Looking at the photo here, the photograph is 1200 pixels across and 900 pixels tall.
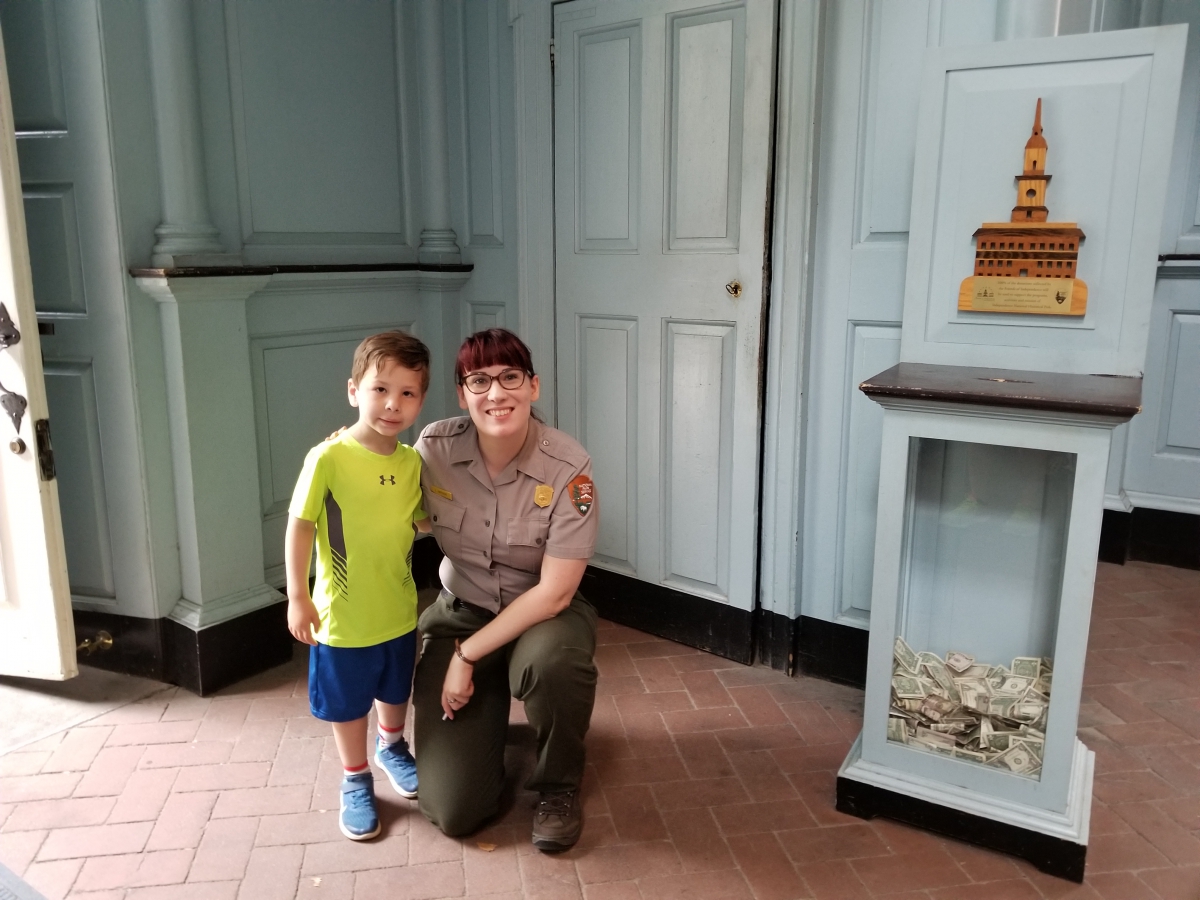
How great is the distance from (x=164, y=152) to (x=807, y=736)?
2593 millimetres

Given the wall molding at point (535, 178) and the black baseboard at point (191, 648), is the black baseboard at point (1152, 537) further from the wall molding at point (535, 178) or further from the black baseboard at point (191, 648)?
the black baseboard at point (191, 648)

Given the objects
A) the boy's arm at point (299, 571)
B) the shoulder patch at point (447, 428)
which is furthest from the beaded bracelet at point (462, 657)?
the shoulder patch at point (447, 428)

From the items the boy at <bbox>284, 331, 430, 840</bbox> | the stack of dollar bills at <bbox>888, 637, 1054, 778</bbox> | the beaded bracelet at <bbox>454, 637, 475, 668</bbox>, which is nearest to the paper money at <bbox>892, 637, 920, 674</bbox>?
the stack of dollar bills at <bbox>888, 637, 1054, 778</bbox>

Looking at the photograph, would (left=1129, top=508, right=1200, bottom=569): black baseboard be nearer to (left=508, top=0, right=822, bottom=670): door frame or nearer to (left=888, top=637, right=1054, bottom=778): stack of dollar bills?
(left=508, top=0, right=822, bottom=670): door frame

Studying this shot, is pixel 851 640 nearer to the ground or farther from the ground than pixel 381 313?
nearer to the ground

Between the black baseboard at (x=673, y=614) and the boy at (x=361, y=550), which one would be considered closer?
the boy at (x=361, y=550)

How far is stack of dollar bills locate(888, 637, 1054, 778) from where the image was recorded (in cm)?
217

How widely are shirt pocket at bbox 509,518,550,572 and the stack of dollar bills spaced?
92 cm

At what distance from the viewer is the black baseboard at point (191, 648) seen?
2939 millimetres

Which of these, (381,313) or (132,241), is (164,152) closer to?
(132,241)

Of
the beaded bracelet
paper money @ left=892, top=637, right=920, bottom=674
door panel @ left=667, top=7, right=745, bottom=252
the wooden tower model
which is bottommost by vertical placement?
paper money @ left=892, top=637, right=920, bottom=674

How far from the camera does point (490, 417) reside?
2.15 metres

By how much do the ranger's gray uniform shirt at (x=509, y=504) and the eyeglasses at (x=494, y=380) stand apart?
0.57 ft

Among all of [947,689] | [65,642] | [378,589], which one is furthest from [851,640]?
[65,642]
